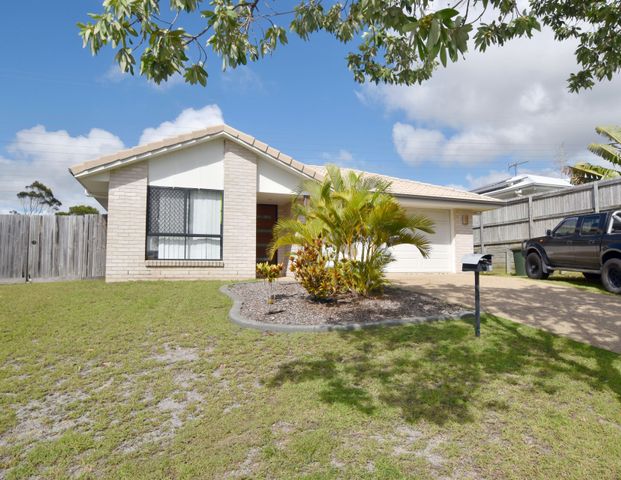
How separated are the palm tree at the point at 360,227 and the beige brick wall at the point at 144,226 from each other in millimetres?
3597

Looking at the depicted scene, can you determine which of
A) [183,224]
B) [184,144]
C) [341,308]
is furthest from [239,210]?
[341,308]

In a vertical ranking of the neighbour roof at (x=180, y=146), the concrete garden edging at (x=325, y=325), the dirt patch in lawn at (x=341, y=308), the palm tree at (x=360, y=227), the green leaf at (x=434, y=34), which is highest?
the neighbour roof at (x=180, y=146)

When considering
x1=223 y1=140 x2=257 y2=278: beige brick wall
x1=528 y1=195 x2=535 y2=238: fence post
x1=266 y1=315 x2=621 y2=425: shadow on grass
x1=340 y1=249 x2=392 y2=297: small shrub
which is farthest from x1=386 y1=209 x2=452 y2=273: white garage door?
x1=266 y1=315 x2=621 y2=425: shadow on grass

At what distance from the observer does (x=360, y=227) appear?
277 inches

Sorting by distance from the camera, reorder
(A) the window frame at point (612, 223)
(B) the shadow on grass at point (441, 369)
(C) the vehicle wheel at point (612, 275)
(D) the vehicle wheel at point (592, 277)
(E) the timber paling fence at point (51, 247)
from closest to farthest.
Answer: (B) the shadow on grass at point (441, 369) → (C) the vehicle wheel at point (612, 275) → (A) the window frame at point (612, 223) → (D) the vehicle wheel at point (592, 277) → (E) the timber paling fence at point (51, 247)

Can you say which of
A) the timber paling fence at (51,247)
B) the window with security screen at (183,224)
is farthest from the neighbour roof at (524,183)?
the timber paling fence at (51,247)

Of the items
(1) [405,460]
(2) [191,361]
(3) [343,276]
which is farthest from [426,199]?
(1) [405,460]

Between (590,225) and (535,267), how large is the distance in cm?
237

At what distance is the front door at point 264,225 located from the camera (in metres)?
13.9

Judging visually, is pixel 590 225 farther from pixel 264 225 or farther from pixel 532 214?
pixel 264 225

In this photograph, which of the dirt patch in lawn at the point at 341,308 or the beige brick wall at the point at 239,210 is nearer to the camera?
the dirt patch in lawn at the point at 341,308

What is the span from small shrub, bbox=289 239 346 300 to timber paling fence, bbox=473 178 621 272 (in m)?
9.41

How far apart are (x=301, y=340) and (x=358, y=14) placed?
4.06m

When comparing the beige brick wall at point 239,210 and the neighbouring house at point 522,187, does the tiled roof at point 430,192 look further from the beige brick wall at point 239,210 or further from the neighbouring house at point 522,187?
the neighbouring house at point 522,187
